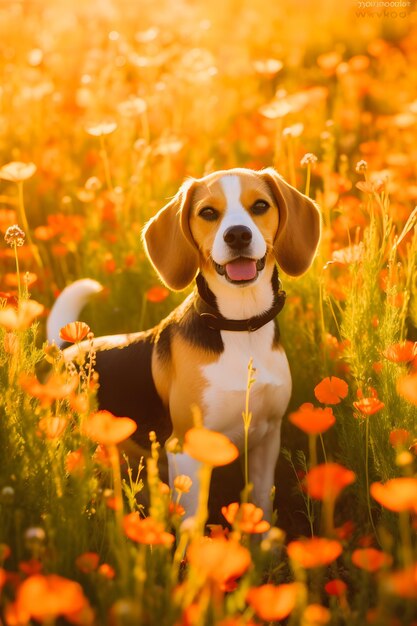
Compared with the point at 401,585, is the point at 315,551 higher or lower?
lower

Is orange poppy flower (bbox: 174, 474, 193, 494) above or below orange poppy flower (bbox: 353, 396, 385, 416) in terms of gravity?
below

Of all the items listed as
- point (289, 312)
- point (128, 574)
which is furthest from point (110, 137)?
point (128, 574)

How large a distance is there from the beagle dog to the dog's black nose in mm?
19

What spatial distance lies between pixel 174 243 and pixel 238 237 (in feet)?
1.26

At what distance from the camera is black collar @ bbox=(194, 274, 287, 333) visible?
281 cm

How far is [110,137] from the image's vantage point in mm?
5531

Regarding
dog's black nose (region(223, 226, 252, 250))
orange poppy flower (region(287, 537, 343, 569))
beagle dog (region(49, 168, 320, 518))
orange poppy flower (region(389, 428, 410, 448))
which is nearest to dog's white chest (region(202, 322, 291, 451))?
beagle dog (region(49, 168, 320, 518))

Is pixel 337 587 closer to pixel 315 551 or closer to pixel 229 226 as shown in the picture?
pixel 315 551

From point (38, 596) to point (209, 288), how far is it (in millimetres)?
1739

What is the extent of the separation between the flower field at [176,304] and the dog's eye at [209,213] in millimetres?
509

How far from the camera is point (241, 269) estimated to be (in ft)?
8.91

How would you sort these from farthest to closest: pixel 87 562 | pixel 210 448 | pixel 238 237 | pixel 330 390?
pixel 238 237 → pixel 330 390 → pixel 87 562 → pixel 210 448

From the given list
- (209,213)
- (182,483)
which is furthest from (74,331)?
(209,213)

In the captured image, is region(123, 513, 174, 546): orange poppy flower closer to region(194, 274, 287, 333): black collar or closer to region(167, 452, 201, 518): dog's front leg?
region(167, 452, 201, 518): dog's front leg
